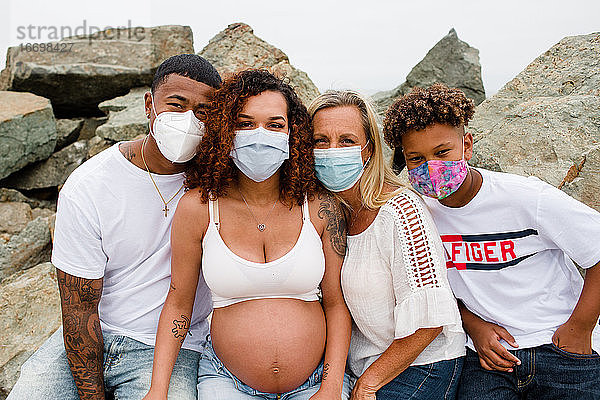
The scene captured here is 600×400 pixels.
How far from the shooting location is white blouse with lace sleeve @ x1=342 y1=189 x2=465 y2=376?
2.48 m

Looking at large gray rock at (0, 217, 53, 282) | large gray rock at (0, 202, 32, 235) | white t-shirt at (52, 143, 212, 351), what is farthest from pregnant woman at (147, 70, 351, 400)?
large gray rock at (0, 202, 32, 235)

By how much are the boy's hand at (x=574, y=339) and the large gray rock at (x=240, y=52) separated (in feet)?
11.8

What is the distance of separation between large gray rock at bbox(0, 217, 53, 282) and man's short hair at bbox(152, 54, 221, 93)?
137 inches

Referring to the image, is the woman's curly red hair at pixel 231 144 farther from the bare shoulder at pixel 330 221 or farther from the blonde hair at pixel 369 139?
the blonde hair at pixel 369 139

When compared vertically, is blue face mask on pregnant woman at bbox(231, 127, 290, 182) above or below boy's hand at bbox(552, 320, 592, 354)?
above

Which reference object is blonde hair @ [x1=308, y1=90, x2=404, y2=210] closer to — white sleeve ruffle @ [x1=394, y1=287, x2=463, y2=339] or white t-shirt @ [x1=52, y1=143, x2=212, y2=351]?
white sleeve ruffle @ [x1=394, y1=287, x2=463, y2=339]

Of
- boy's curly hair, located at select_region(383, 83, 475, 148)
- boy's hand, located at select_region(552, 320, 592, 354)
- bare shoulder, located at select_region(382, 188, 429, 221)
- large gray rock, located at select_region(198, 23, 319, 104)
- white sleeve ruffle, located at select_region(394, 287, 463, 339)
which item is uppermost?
large gray rock, located at select_region(198, 23, 319, 104)

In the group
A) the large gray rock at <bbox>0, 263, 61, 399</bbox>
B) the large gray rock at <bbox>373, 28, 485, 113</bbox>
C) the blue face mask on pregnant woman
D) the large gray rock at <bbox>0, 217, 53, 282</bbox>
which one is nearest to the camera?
the blue face mask on pregnant woman

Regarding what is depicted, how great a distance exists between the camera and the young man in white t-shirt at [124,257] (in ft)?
9.01

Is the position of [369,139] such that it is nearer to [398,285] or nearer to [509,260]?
[398,285]

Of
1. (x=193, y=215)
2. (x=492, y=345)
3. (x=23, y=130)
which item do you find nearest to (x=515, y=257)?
(x=492, y=345)

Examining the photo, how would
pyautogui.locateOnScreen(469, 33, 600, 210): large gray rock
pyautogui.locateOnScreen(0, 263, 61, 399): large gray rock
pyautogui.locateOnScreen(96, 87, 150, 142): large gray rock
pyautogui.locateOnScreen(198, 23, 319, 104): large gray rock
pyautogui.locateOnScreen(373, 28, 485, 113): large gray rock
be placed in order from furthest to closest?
pyautogui.locateOnScreen(373, 28, 485, 113): large gray rock → pyautogui.locateOnScreen(96, 87, 150, 142): large gray rock → pyautogui.locateOnScreen(198, 23, 319, 104): large gray rock → pyautogui.locateOnScreen(0, 263, 61, 399): large gray rock → pyautogui.locateOnScreen(469, 33, 600, 210): large gray rock

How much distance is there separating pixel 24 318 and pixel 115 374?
1943 millimetres

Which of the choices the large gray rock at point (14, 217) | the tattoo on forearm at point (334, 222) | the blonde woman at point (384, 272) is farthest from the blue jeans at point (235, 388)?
the large gray rock at point (14, 217)
